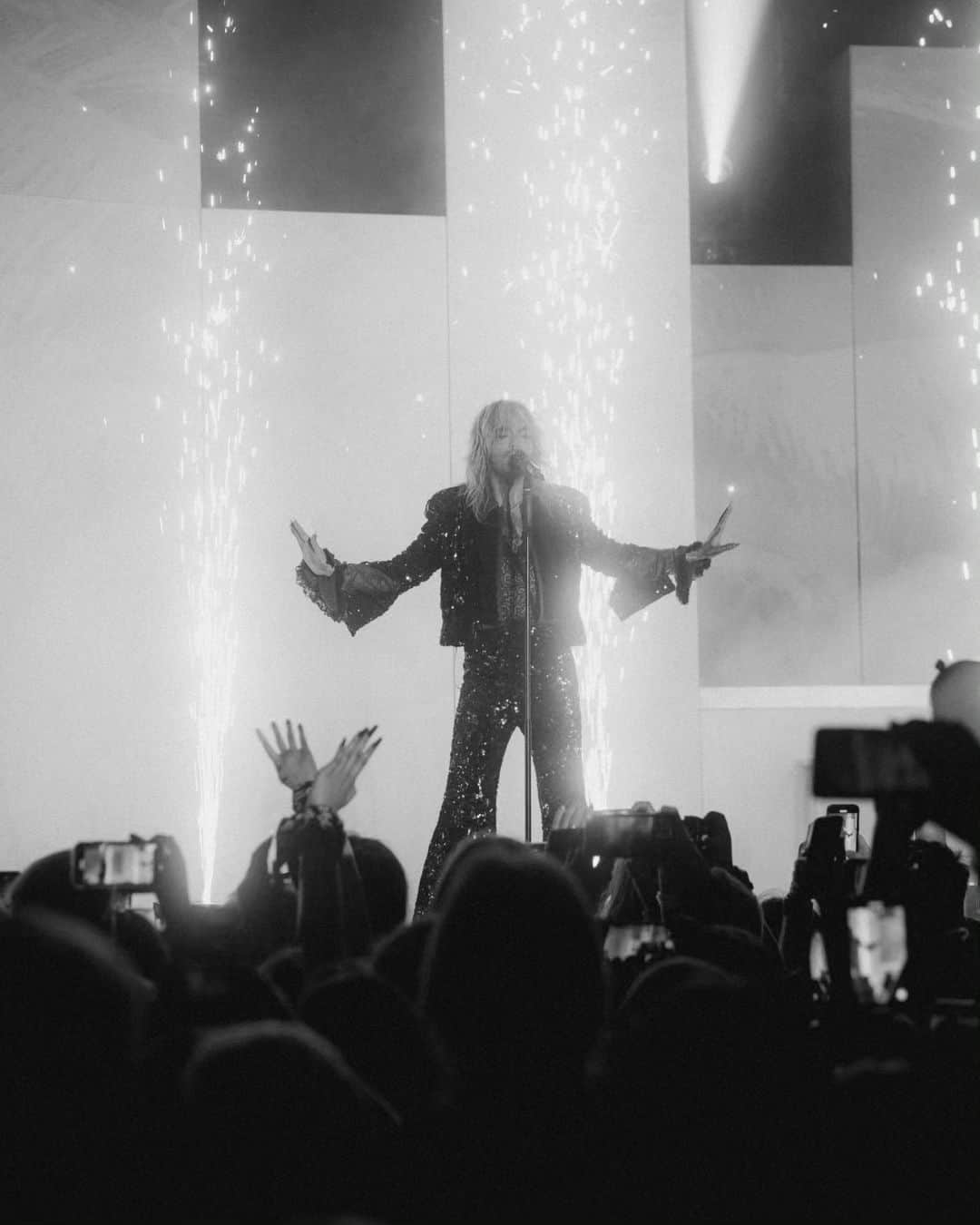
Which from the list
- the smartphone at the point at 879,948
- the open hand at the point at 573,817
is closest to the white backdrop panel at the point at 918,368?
the open hand at the point at 573,817

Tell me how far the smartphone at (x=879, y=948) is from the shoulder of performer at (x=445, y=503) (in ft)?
8.95

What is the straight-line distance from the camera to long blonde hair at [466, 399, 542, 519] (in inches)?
168

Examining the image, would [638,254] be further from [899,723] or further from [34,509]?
[899,723]

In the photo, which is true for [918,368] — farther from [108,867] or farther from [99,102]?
[108,867]

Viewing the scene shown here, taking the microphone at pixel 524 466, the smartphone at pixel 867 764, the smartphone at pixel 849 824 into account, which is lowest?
the smartphone at pixel 849 824

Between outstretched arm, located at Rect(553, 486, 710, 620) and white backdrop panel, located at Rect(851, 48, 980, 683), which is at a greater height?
white backdrop panel, located at Rect(851, 48, 980, 683)

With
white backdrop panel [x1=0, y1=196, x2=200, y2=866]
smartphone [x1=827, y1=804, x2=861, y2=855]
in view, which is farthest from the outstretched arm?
white backdrop panel [x1=0, y1=196, x2=200, y2=866]

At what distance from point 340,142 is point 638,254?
124 cm

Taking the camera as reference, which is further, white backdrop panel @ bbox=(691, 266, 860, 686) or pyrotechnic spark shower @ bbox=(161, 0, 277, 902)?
white backdrop panel @ bbox=(691, 266, 860, 686)

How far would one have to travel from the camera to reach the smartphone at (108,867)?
199cm

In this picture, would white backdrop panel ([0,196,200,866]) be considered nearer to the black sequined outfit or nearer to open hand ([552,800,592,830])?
the black sequined outfit

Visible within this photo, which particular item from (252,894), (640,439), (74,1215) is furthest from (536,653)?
(74,1215)

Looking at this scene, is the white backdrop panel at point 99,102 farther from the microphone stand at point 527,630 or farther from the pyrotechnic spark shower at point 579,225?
the microphone stand at point 527,630

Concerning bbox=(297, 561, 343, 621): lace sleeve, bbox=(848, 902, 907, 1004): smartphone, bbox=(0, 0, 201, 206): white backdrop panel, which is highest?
bbox=(0, 0, 201, 206): white backdrop panel
